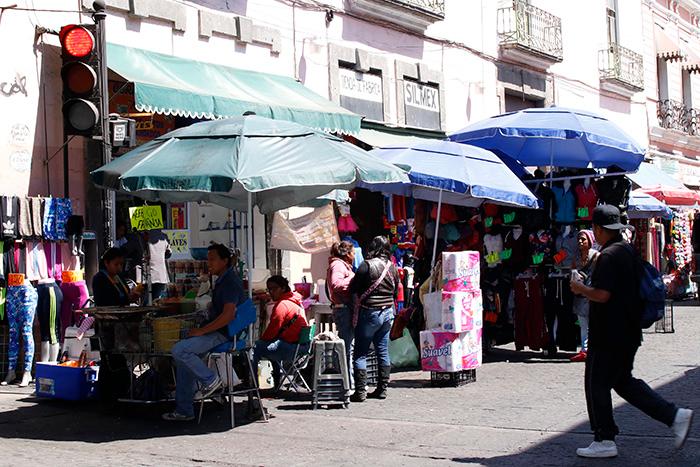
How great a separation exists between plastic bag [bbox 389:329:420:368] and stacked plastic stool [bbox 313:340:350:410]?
248 centimetres

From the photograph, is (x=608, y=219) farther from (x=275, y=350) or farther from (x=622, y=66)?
(x=622, y=66)

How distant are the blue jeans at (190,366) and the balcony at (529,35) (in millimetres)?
13906

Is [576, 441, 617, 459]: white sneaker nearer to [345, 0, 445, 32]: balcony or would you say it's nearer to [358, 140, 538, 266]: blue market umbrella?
[358, 140, 538, 266]: blue market umbrella

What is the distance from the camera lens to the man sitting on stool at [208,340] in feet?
28.4

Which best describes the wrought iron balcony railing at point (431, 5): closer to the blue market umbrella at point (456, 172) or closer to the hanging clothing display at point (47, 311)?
the blue market umbrella at point (456, 172)

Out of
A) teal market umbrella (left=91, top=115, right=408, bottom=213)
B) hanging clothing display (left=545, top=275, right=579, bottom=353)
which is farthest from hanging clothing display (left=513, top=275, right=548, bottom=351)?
teal market umbrella (left=91, top=115, right=408, bottom=213)

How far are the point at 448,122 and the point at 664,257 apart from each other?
24.9 feet

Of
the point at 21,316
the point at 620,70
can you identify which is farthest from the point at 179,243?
the point at 620,70

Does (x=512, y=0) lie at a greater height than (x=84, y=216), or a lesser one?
greater

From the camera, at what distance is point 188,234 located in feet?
42.0

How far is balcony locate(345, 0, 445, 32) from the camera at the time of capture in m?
17.1

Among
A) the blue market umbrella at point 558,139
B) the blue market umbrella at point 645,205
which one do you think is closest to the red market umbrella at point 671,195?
the blue market umbrella at point 645,205

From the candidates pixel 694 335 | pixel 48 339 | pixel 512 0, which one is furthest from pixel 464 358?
pixel 512 0

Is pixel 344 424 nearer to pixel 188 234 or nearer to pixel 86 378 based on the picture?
pixel 86 378
